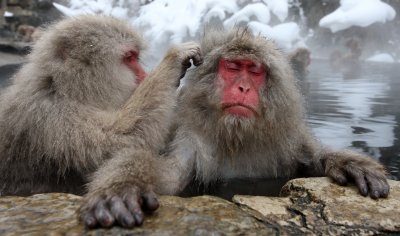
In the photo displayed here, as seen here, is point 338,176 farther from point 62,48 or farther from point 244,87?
point 62,48

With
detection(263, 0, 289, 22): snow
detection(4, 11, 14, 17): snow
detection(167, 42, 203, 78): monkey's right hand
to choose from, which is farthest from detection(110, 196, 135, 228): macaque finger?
detection(263, 0, 289, 22): snow

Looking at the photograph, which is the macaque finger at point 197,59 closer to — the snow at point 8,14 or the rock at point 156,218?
the rock at point 156,218

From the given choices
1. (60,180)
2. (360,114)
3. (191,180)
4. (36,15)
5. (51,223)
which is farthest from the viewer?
(36,15)

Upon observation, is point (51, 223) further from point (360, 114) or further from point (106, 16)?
point (360, 114)

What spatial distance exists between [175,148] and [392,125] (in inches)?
114

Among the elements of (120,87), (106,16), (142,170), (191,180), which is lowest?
(191,180)

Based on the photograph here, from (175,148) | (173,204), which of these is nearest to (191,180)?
(175,148)

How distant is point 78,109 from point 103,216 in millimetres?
1007

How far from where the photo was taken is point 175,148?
2818mm

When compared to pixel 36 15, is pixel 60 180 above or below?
below

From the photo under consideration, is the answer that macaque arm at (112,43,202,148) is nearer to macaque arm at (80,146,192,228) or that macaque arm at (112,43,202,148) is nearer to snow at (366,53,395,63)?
macaque arm at (80,146,192,228)

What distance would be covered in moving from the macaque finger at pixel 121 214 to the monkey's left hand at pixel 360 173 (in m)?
1.20

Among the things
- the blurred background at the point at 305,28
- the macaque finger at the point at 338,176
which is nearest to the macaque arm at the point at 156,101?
the macaque finger at the point at 338,176

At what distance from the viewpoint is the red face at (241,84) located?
2.58 metres
